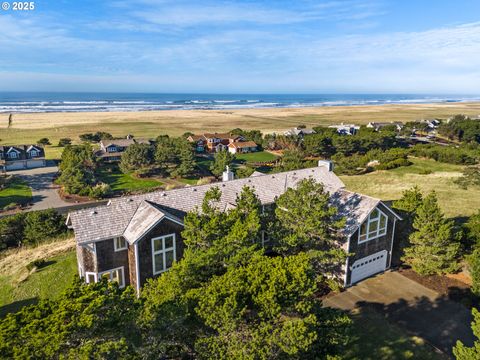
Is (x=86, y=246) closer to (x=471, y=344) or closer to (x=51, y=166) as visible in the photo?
(x=471, y=344)

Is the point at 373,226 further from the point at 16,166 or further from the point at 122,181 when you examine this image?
the point at 16,166

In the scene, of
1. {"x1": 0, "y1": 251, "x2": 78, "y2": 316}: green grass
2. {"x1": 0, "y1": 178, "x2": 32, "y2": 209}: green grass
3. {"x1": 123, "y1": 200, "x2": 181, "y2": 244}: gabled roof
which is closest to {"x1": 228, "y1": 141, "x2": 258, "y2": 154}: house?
{"x1": 0, "y1": 178, "x2": 32, "y2": 209}: green grass

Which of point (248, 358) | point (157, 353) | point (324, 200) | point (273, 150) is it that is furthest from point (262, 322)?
point (273, 150)

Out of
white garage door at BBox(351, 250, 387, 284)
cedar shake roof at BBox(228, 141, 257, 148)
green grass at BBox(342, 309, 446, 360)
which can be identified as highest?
cedar shake roof at BBox(228, 141, 257, 148)

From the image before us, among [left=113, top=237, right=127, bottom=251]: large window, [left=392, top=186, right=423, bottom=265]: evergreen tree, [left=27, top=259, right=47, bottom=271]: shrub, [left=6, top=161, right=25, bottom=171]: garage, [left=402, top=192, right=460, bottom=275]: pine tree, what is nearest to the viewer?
[left=113, top=237, right=127, bottom=251]: large window

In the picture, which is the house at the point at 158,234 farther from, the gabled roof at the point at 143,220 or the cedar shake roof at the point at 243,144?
the cedar shake roof at the point at 243,144

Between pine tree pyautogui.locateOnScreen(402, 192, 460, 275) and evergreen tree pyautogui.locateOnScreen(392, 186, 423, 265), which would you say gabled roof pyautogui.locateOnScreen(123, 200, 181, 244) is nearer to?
pine tree pyautogui.locateOnScreen(402, 192, 460, 275)

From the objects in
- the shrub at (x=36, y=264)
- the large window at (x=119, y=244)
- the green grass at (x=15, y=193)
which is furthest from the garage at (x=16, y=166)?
the large window at (x=119, y=244)

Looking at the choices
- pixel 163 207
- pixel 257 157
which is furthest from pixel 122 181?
pixel 163 207
